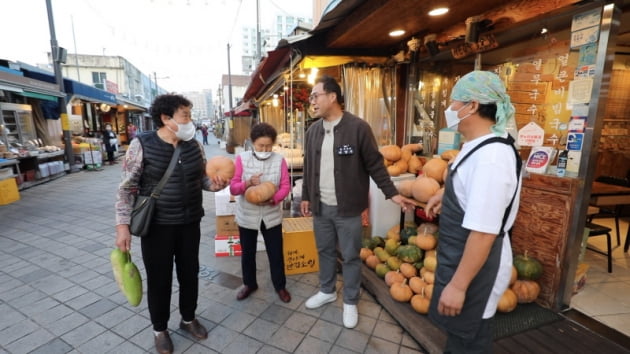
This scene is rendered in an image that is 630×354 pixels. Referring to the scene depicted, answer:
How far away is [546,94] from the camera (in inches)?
109

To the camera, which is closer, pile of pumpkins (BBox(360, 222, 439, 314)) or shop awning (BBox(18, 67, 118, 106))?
pile of pumpkins (BBox(360, 222, 439, 314))

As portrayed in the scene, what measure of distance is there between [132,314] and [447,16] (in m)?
4.37

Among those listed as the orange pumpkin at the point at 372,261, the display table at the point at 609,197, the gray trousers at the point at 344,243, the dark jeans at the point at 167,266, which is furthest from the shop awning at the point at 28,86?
the display table at the point at 609,197

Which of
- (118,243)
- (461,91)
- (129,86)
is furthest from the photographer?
(129,86)

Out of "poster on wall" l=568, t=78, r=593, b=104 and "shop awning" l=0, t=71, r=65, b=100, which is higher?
"shop awning" l=0, t=71, r=65, b=100

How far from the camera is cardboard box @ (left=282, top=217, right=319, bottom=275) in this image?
3502 mm

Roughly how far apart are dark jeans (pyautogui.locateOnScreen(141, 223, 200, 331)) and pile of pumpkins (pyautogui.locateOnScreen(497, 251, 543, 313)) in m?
2.58

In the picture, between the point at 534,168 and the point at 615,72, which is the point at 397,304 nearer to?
the point at 534,168

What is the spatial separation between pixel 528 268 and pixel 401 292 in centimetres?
110

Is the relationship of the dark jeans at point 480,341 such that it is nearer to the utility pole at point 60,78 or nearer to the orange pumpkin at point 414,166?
the orange pumpkin at point 414,166

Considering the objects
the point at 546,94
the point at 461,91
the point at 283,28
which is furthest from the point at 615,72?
the point at 283,28

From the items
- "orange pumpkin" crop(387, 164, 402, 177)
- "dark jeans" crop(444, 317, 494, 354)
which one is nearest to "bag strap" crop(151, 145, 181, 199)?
"dark jeans" crop(444, 317, 494, 354)

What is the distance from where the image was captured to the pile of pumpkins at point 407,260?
2.70 meters

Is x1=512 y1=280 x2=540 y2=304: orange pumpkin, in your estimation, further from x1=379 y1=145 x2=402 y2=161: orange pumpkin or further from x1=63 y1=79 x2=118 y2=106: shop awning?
x1=63 y1=79 x2=118 y2=106: shop awning
